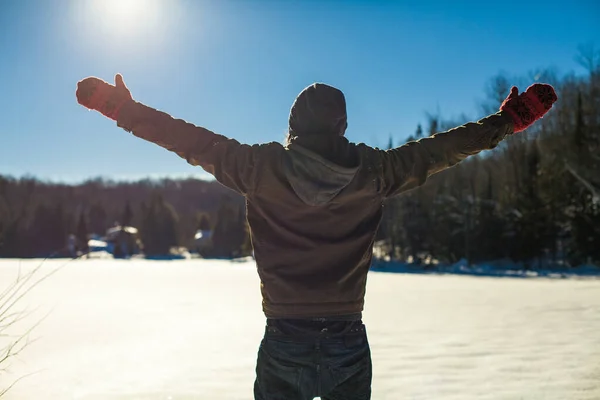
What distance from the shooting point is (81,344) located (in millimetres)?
6590

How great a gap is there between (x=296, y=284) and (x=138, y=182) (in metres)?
122

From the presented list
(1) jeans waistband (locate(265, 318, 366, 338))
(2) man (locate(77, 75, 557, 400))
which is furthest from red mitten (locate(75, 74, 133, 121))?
(1) jeans waistband (locate(265, 318, 366, 338))

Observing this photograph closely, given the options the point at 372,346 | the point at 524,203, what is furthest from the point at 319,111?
the point at 524,203

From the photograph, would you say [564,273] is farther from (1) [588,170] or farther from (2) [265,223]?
(2) [265,223]

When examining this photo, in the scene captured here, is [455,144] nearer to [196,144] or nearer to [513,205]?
[196,144]

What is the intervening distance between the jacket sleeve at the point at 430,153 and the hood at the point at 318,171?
145 millimetres

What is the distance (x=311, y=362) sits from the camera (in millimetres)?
1504

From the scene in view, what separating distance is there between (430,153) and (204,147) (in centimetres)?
72

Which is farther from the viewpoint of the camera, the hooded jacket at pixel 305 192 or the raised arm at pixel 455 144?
the raised arm at pixel 455 144

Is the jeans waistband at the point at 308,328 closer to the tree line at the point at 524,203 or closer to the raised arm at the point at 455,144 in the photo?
the raised arm at the point at 455,144

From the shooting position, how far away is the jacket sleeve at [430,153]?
167cm

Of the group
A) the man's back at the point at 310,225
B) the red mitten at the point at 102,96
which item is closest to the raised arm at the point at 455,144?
the man's back at the point at 310,225

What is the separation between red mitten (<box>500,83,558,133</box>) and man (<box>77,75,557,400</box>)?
0.50m

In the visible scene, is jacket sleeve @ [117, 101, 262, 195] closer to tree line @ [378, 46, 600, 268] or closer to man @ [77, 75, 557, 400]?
man @ [77, 75, 557, 400]
